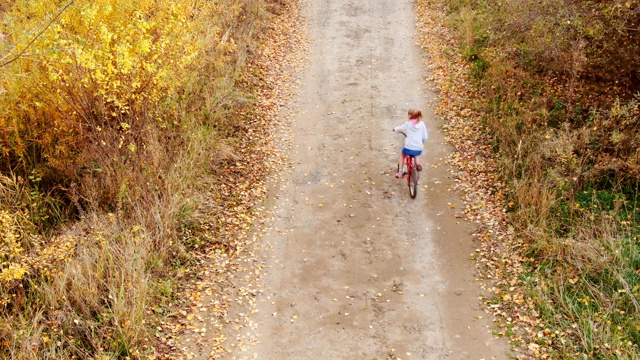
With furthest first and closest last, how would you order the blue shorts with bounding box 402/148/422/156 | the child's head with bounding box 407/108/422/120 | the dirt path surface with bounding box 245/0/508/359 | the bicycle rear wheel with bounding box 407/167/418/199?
the bicycle rear wheel with bounding box 407/167/418/199, the blue shorts with bounding box 402/148/422/156, the child's head with bounding box 407/108/422/120, the dirt path surface with bounding box 245/0/508/359

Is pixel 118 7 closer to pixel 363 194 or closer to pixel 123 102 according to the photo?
pixel 123 102

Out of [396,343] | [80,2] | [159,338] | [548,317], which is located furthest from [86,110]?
[548,317]

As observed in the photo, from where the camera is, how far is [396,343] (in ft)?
26.0

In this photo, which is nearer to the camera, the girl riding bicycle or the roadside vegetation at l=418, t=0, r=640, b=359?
the roadside vegetation at l=418, t=0, r=640, b=359

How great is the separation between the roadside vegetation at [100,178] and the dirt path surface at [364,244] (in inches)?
58.5

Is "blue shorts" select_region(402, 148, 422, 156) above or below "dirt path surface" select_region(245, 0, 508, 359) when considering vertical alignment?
above

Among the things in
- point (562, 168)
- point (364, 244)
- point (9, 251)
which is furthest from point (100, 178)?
point (562, 168)

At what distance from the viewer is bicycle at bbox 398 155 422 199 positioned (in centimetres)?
1070

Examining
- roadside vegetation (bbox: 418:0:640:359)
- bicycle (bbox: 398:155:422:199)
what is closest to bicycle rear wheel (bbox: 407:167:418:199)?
bicycle (bbox: 398:155:422:199)

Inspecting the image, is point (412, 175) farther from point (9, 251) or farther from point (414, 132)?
point (9, 251)

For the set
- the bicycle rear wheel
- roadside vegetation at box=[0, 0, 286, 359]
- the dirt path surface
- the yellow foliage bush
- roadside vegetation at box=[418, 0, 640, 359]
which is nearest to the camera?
the yellow foliage bush

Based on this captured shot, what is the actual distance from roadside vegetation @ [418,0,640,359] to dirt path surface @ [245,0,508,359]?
72cm

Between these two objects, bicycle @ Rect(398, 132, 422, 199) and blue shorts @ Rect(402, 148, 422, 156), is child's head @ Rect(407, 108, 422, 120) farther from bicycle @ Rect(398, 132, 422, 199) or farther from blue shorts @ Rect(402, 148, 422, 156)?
blue shorts @ Rect(402, 148, 422, 156)

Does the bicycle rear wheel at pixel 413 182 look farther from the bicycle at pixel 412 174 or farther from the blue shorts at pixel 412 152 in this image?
the blue shorts at pixel 412 152
